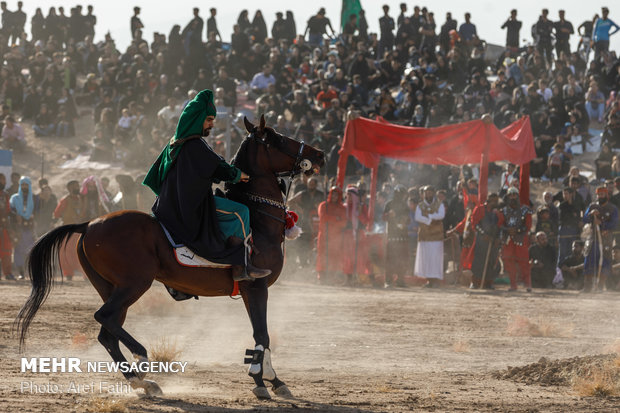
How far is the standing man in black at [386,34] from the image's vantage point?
27.5 meters

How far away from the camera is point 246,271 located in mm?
8570

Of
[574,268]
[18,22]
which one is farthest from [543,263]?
[18,22]

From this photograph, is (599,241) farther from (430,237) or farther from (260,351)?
(260,351)

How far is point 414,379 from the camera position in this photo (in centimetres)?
953

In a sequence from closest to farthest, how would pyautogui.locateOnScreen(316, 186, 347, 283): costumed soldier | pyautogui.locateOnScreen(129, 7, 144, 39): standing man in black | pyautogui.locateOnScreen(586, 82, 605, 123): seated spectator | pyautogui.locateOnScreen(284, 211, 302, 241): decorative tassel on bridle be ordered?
pyautogui.locateOnScreen(284, 211, 302, 241): decorative tassel on bridle → pyautogui.locateOnScreen(316, 186, 347, 283): costumed soldier → pyautogui.locateOnScreen(586, 82, 605, 123): seated spectator → pyautogui.locateOnScreen(129, 7, 144, 39): standing man in black

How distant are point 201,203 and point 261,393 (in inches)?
69.3

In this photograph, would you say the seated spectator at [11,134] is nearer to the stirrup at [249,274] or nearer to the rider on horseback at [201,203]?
the rider on horseback at [201,203]

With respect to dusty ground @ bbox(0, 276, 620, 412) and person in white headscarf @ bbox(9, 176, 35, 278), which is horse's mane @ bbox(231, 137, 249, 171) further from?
person in white headscarf @ bbox(9, 176, 35, 278)

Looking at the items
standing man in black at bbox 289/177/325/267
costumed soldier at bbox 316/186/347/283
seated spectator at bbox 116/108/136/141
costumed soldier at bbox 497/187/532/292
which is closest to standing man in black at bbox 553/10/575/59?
costumed soldier at bbox 497/187/532/292

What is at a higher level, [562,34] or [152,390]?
[562,34]

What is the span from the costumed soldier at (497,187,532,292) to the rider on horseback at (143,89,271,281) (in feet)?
37.9

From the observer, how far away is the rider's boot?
8.57 metres

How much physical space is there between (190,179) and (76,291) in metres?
9.12

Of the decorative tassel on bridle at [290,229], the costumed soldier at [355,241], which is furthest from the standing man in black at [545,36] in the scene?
the decorative tassel on bridle at [290,229]
